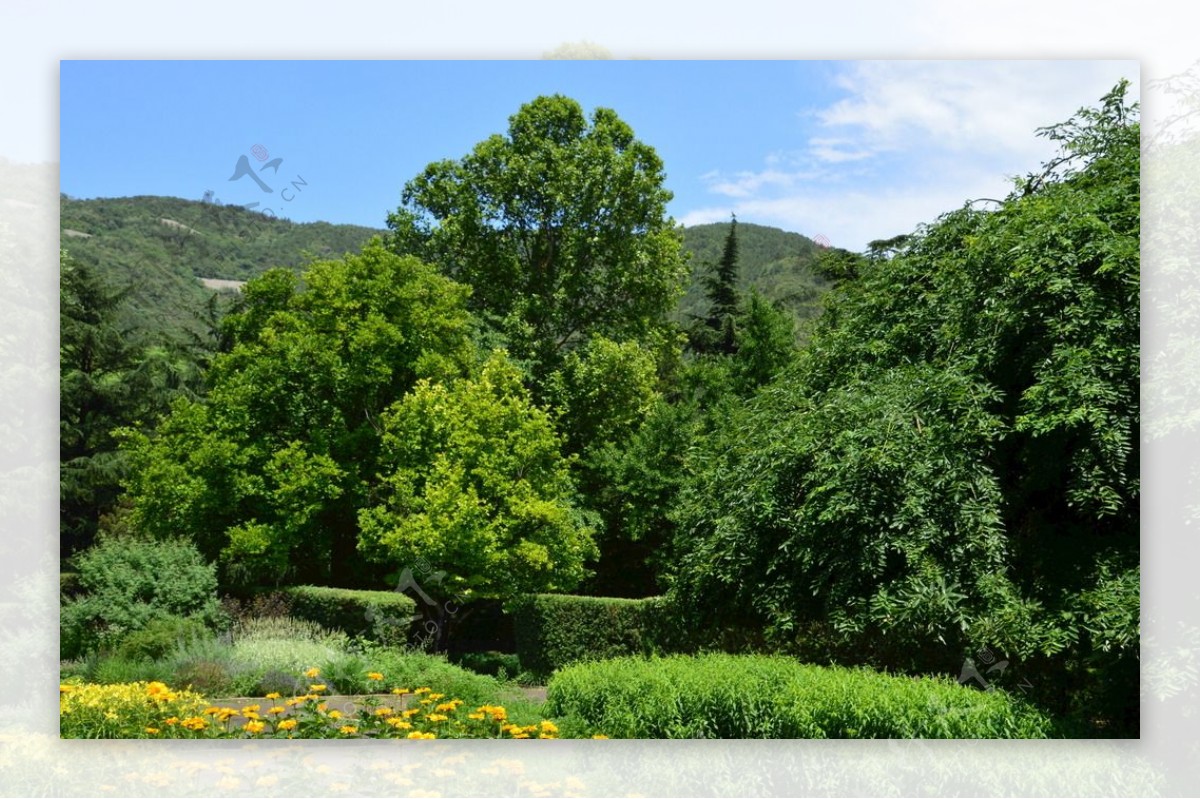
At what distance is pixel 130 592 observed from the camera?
30.2ft

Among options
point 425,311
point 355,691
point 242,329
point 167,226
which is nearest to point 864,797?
point 355,691

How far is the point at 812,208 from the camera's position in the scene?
9.01 m

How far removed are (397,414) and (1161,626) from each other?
8.58 meters

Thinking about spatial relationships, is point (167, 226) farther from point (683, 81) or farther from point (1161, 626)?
point (1161, 626)

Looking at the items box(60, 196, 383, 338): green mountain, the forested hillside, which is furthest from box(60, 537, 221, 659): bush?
box(60, 196, 383, 338): green mountain

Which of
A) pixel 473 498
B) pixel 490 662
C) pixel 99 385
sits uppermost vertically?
pixel 99 385

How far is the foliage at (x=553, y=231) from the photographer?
13062 mm

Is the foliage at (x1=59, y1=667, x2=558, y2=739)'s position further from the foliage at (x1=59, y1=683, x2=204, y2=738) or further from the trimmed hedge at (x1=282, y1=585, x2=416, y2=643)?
the trimmed hedge at (x1=282, y1=585, x2=416, y2=643)

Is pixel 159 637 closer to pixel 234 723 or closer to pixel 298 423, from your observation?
pixel 234 723

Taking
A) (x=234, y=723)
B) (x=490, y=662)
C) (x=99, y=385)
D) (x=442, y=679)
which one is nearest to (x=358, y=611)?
(x=490, y=662)

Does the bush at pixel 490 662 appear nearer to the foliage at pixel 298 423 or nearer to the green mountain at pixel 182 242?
the foliage at pixel 298 423

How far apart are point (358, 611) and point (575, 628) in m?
2.67

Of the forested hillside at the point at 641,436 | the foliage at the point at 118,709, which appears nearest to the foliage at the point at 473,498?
the forested hillside at the point at 641,436

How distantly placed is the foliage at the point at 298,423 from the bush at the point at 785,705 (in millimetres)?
5899
